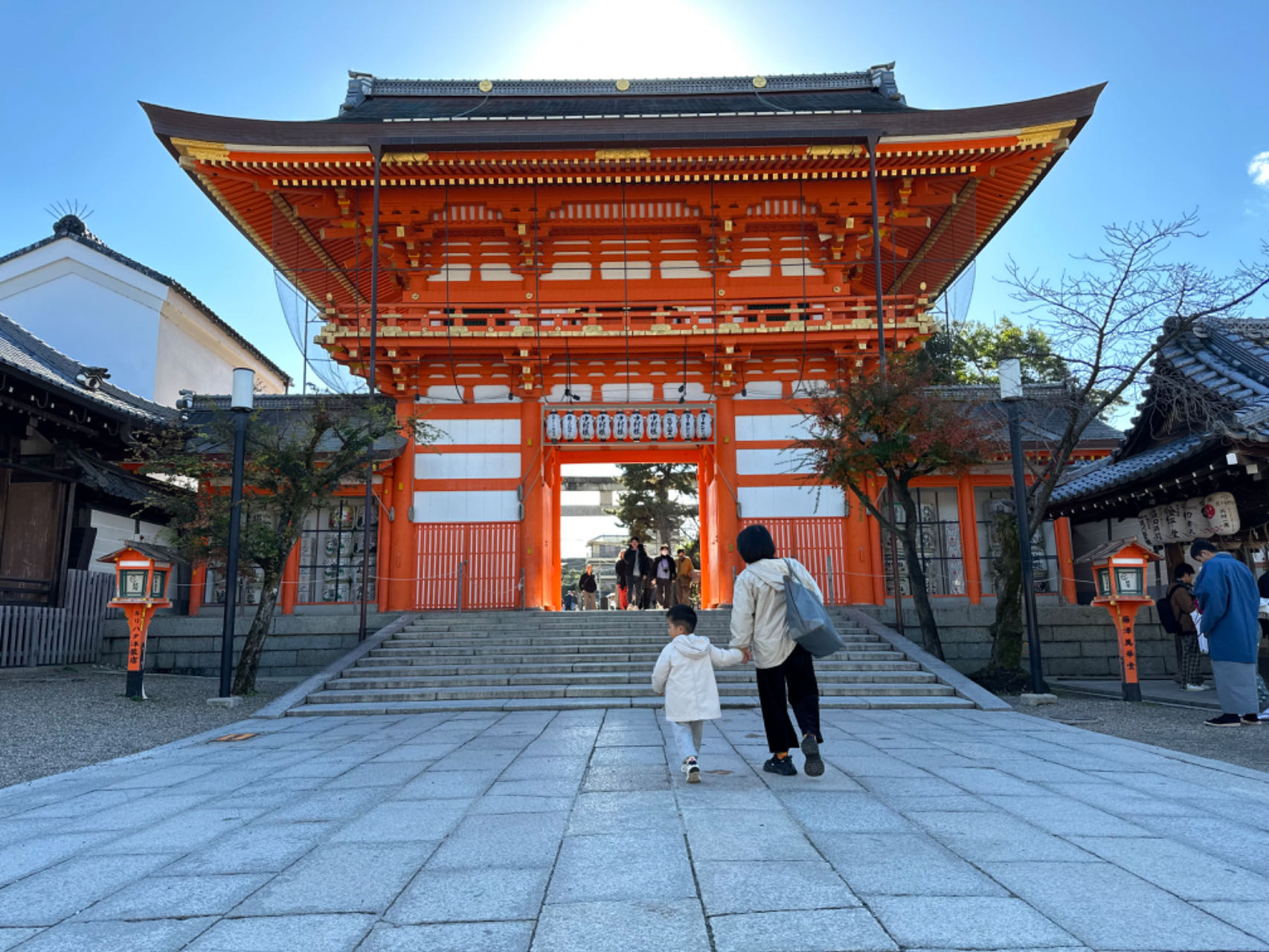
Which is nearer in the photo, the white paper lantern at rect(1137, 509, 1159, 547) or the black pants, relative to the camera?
the black pants

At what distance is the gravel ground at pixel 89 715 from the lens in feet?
21.5

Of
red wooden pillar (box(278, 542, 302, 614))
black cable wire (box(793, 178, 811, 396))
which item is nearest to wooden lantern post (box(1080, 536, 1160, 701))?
black cable wire (box(793, 178, 811, 396))

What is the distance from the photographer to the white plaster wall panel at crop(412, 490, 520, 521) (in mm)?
15062

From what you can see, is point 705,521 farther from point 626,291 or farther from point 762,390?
point 626,291

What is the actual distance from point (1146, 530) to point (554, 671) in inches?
346

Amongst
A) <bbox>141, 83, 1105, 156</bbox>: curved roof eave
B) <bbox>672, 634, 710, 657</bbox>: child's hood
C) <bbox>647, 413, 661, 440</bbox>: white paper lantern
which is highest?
<bbox>141, 83, 1105, 156</bbox>: curved roof eave

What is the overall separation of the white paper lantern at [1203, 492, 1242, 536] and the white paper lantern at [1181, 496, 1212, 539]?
0.39ft

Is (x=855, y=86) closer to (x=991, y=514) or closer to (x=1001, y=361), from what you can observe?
(x=991, y=514)

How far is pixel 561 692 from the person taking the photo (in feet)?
30.9

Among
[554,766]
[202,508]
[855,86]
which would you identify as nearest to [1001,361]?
[554,766]

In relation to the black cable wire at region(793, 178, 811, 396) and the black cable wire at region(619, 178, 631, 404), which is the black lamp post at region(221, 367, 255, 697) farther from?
the black cable wire at region(793, 178, 811, 396)

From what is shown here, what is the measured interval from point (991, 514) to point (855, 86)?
9843 mm

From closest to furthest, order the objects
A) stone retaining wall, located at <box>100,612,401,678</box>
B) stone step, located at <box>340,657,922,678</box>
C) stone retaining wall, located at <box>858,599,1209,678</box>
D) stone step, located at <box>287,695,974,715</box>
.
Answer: stone step, located at <box>287,695,974,715</box>, stone step, located at <box>340,657,922,678</box>, stone retaining wall, located at <box>858,599,1209,678</box>, stone retaining wall, located at <box>100,612,401,678</box>

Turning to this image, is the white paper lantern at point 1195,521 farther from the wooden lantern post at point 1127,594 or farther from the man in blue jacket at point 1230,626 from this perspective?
the man in blue jacket at point 1230,626
